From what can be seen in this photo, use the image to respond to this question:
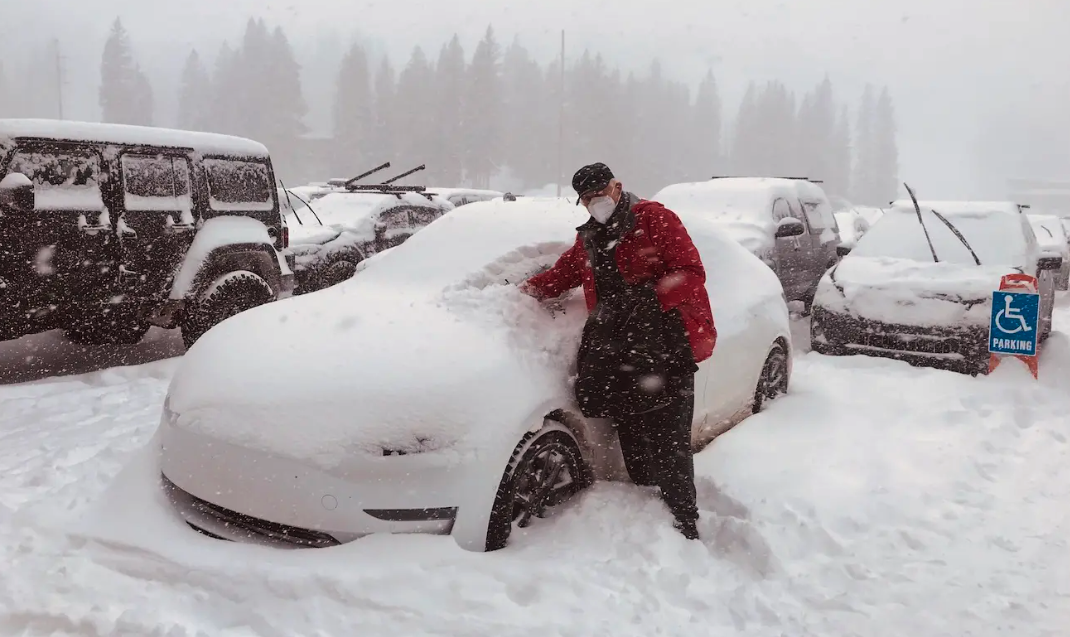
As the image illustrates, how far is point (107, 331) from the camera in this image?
6.63 metres

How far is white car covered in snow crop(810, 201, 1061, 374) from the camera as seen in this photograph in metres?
6.39

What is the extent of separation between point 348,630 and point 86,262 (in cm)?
502

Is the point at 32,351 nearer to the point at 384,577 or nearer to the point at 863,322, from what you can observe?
the point at 384,577

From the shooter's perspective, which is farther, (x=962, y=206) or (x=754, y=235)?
(x=754, y=235)

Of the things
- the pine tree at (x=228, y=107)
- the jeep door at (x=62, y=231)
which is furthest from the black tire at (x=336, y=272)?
the pine tree at (x=228, y=107)

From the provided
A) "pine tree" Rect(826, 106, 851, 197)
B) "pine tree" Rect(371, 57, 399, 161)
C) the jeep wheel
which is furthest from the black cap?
"pine tree" Rect(826, 106, 851, 197)

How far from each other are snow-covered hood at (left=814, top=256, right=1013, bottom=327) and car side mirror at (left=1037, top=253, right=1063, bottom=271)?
684mm

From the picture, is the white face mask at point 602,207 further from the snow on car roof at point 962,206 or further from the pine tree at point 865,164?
the pine tree at point 865,164

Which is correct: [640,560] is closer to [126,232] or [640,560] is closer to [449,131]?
[126,232]

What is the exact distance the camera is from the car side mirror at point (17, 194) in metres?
5.82

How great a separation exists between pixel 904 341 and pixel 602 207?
430 centimetres

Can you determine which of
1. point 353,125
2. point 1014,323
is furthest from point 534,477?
point 353,125

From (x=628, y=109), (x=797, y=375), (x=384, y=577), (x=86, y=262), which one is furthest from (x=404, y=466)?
(x=628, y=109)

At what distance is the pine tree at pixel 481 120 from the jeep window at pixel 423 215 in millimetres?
44200
